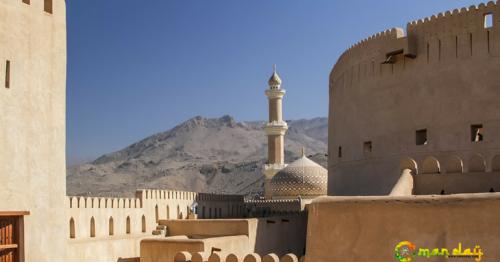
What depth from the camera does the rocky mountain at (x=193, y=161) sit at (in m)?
71.5

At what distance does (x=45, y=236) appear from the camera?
34.6 feet

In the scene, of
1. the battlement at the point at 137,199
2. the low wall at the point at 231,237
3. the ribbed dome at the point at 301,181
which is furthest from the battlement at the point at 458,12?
the ribbed dome at the point at 301,181

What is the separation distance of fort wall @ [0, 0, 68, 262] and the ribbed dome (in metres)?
17.5

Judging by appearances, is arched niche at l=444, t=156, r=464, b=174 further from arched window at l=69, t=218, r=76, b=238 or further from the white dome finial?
the white dome finial

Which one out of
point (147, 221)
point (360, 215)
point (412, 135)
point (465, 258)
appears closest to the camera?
point (465, 258)

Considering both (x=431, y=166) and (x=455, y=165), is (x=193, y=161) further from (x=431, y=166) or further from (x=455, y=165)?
(x=455, y=165)

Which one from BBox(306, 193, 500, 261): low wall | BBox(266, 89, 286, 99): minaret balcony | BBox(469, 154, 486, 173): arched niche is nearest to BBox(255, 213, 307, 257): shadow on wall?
BBox(469, 154, 486, 173): arched niche

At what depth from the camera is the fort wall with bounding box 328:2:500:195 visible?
14375mm

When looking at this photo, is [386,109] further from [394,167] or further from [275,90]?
[275,90]

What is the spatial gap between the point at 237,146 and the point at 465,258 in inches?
4151

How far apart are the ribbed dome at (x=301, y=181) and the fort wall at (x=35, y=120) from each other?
17.5 m

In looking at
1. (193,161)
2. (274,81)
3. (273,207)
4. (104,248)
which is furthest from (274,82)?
(193,161)

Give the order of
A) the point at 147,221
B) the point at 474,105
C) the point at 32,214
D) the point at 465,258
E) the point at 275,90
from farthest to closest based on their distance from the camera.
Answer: the point at 275,90 → the point at 147,221 → the point at 474,105 → the point at 32,214 → the point at 465,258

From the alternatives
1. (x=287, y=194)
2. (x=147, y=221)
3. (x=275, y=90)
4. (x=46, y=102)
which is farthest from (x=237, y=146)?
(x=46, y=102)
